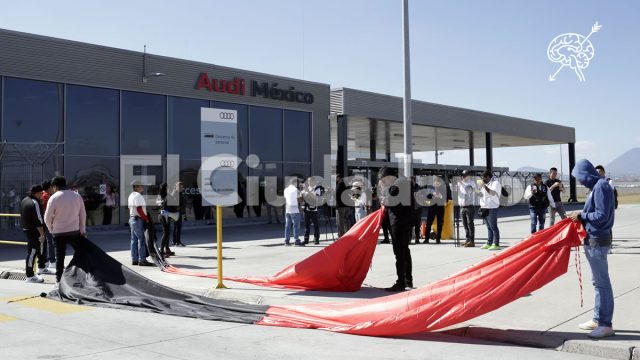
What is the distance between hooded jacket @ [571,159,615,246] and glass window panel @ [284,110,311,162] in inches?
836

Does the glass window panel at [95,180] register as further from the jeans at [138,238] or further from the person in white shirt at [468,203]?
the person in white shirt at [468,203]

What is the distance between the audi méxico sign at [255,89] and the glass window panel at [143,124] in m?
1.94

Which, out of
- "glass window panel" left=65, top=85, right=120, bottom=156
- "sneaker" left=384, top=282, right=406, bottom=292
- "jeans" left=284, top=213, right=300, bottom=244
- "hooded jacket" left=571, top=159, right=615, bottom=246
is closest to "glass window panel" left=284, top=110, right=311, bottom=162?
"glass window panel" left=65, top=85, right=120, bottom=156

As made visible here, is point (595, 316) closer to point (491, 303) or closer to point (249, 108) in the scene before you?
point (491, 303)

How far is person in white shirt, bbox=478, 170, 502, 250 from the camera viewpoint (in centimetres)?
1438

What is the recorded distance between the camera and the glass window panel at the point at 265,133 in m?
26.1

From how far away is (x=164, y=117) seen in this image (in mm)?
23438

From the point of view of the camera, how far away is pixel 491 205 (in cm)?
1445

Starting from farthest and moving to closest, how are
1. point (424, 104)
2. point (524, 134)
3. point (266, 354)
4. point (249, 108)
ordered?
point (524, 134), point (424, 104), point (249, 108), point (266, 354)

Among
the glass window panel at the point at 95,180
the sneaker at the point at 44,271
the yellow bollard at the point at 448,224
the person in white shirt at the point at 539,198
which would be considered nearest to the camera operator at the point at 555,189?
the person in white shirt at the point at 539,198

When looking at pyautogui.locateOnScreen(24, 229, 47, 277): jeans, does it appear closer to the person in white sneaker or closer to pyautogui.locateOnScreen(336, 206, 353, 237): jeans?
the person in white sneaker

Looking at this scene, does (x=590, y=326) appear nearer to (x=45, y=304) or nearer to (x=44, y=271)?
(x=45, y=304)

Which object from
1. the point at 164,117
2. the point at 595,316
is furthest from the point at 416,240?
the point at 164,117

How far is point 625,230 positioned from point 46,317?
684 inches
